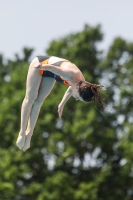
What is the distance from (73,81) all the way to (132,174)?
22.0m

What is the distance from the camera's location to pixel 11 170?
2919 cm

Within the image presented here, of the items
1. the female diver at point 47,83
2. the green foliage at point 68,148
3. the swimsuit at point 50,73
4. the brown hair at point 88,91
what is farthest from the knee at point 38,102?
the green foliage at point 68,148

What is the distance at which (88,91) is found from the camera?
29.2 ft

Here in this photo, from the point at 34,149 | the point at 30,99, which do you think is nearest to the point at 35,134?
the point at 34,149

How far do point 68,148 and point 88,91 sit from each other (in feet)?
70.1

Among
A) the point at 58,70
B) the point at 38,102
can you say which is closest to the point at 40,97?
→ the point at 38,102

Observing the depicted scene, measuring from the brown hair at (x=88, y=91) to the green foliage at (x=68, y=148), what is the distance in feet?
65.2

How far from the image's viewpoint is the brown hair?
8898 millimetres

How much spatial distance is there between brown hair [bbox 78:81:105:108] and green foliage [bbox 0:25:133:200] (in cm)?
1988

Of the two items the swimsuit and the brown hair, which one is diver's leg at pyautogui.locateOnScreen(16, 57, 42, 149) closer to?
the swimsuit

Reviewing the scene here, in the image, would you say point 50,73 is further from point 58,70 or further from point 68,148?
point 68,148

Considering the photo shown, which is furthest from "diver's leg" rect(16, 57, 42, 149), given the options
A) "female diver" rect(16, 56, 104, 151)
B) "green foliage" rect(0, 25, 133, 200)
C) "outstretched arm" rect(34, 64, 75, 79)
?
"green foliage" rect(0, 25, 133, 200)

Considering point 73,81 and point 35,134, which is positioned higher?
point 73,81

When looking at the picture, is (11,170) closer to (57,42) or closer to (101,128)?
(101,128)
